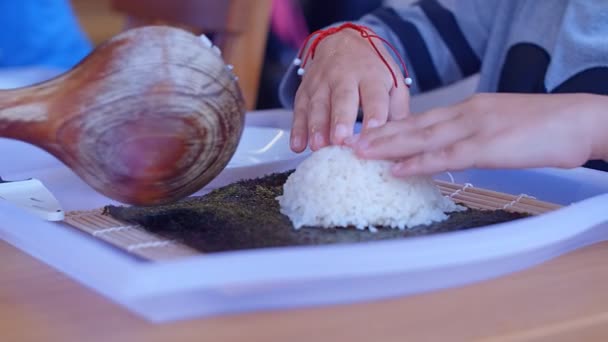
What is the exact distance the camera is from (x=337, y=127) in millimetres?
728

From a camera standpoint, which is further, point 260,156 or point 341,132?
point 260,156

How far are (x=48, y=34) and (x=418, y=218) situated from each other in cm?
154

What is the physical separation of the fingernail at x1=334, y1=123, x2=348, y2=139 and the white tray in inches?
8.6

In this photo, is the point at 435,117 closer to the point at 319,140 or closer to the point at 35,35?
the point at 319,140

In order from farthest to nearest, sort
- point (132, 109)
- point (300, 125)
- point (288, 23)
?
point (288, 23)
point (300, 125)
point (132, 109)

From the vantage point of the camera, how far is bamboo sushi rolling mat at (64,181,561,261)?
0.57 m

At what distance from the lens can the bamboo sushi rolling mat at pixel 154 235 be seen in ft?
1.86

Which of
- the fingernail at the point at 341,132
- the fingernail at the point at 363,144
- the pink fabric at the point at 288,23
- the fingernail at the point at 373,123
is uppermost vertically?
the pink fabric at the point at 288,23

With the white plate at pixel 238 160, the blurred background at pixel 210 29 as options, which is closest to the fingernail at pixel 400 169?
the white plate at pixel 238 160

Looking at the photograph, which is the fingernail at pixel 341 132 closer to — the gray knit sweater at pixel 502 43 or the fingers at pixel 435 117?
the fingers at pixel 435 117

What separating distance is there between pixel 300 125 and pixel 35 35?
1.31m

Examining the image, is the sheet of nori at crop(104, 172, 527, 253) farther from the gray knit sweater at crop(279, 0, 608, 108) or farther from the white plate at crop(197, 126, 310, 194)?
the gray knit sweater at crop(279, 0, 608, 108)

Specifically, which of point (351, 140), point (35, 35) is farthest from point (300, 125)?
point (35, 35)

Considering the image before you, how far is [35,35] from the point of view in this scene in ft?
6.29
